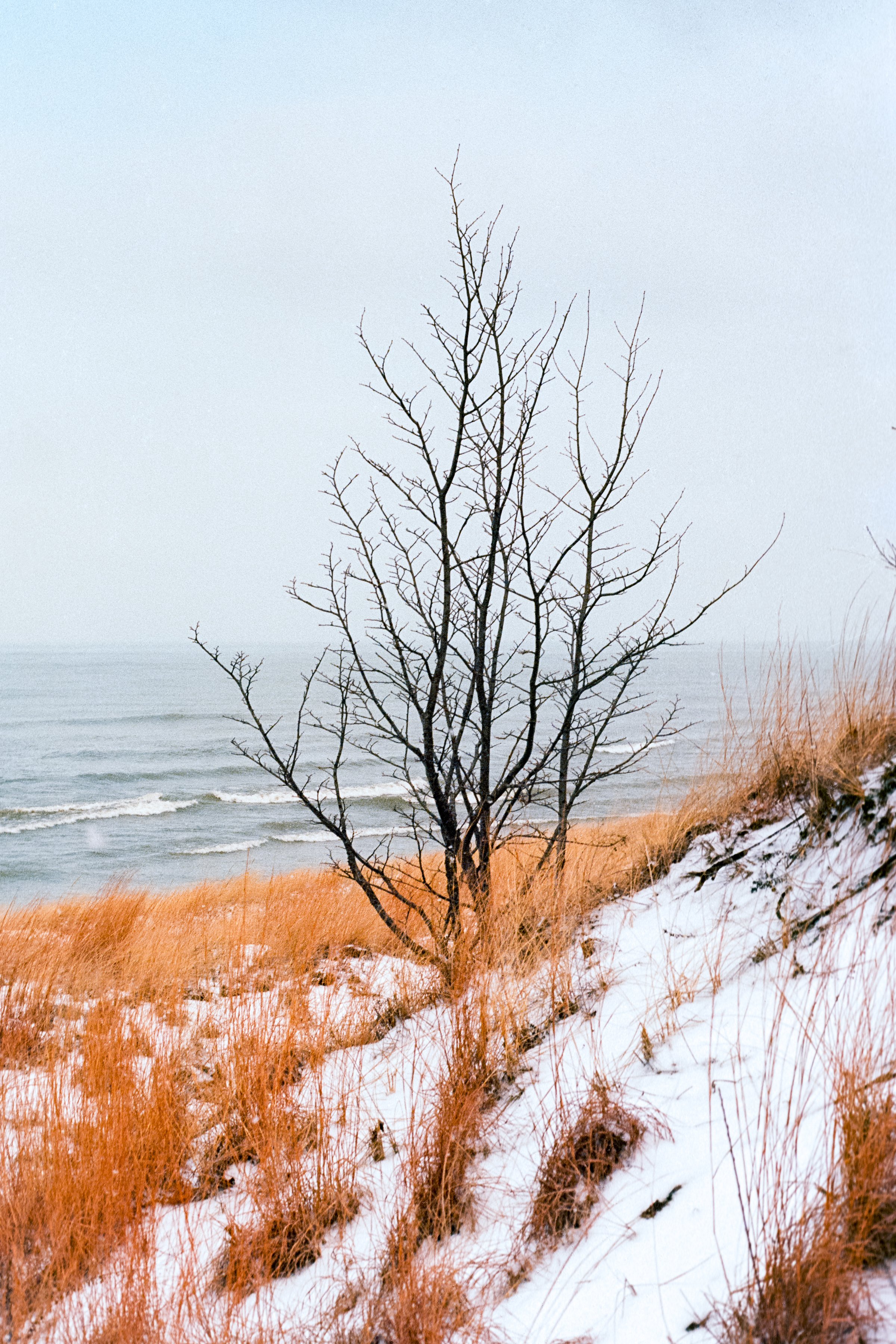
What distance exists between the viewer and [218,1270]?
2.24 metres

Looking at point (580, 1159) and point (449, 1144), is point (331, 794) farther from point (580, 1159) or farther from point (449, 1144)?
point (580, 1159)

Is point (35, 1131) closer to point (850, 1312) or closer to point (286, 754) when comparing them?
point (850, 1312)

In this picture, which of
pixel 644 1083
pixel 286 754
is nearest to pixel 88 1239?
pixel 644 1083

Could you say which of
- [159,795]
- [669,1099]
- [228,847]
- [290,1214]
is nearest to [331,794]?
[159,795]

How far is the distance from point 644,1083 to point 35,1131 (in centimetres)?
212

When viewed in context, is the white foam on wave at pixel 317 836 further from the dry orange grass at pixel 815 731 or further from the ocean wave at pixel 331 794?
the dry orange grass at pixel 815 731

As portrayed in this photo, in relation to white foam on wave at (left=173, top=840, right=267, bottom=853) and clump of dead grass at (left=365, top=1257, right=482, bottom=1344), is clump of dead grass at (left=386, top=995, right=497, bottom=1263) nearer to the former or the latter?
clump of dead grass at (left=365, top=1257, right=482, bottom=1344)

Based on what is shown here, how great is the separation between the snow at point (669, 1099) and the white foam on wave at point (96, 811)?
727 inches

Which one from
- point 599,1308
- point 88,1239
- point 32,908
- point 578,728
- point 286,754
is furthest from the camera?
point 286,754

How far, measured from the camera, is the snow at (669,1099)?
5.58ft

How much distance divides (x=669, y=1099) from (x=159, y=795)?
74.0 feet

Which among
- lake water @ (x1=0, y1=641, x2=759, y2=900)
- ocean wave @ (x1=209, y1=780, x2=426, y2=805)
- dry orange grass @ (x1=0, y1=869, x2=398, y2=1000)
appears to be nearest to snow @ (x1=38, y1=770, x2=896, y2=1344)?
lake water @ (x1=0, y1=641, x2=759, y2=900)

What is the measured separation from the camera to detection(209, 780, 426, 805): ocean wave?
22266 mm

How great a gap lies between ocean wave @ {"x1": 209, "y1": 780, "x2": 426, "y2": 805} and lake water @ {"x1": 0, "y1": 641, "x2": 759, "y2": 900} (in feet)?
0.25
